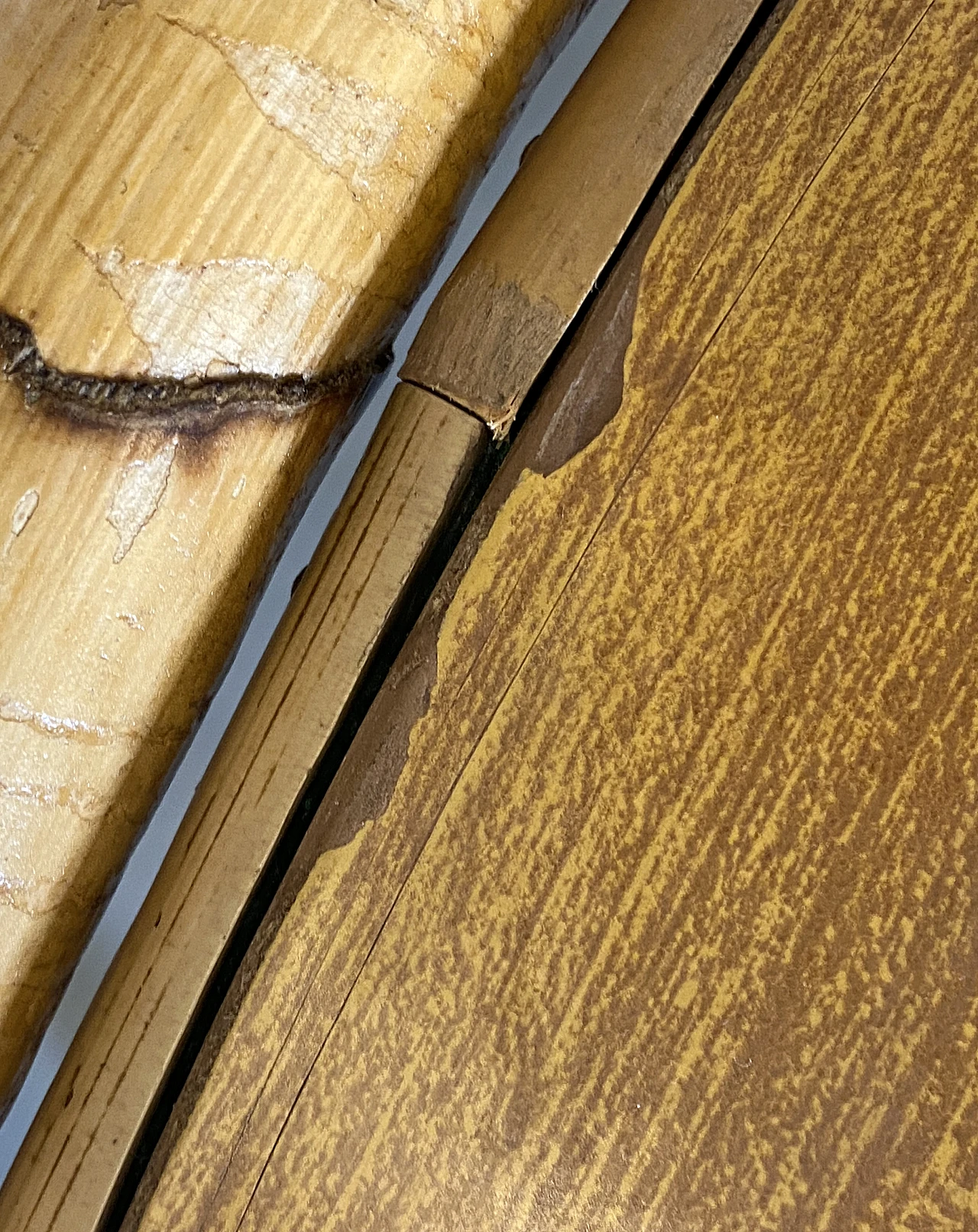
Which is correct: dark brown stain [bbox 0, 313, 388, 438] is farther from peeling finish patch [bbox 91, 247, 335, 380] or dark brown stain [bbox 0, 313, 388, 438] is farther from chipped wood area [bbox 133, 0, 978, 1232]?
chipped wood area [bbox 133, 0, 978, 1232]

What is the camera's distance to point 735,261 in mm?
342

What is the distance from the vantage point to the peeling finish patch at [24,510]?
0.31 metres

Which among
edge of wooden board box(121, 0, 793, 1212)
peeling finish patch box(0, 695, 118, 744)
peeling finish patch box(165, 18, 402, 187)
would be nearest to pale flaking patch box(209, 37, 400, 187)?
peeling finish patch box(165, 18, 402, 187)

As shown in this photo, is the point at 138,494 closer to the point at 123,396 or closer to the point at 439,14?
the point at 123,396

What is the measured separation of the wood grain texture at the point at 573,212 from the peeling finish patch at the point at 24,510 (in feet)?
0.50

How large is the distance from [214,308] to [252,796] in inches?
7.5

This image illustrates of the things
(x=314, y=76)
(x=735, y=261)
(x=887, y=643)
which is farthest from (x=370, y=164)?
(x=887, y=643)

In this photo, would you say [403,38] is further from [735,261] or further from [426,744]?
[426,744]

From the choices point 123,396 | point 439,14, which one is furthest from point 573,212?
point 123,396

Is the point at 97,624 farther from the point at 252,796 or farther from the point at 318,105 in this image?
the point at 318,105

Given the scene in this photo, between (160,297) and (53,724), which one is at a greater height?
(160,297)

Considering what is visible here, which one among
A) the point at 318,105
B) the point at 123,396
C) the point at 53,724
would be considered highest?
the point at 318,105

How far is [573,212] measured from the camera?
35cm

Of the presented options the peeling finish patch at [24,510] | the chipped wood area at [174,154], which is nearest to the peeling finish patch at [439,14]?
the chipped wood area at [174,154]
